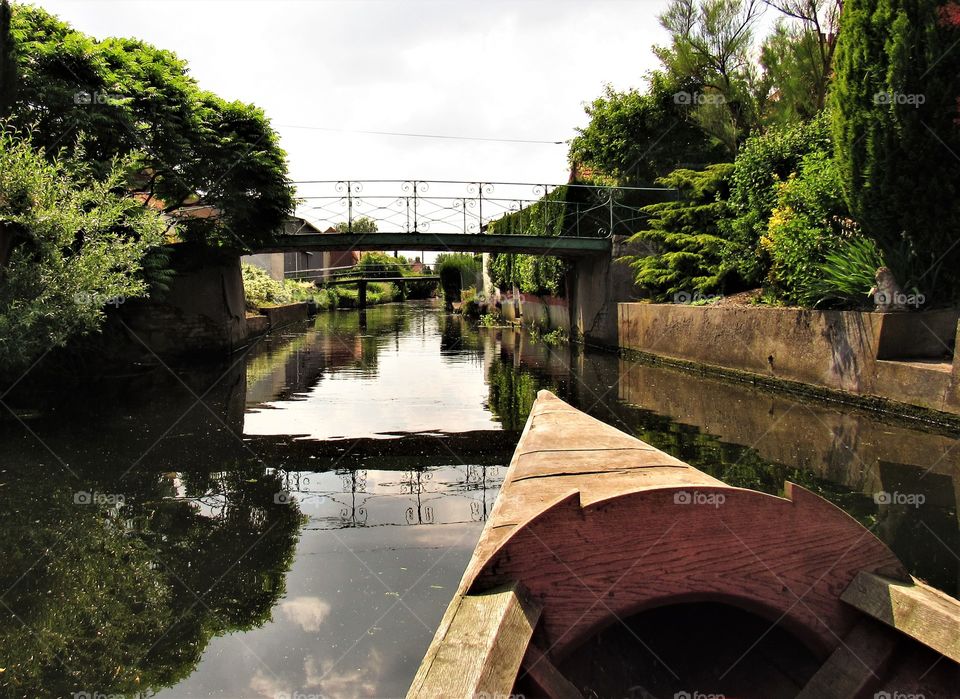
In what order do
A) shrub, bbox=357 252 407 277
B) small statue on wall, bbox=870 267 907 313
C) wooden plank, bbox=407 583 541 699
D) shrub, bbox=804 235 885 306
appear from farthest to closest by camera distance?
shrub, bbox=357 252 407 277 < shrub, bbox=804 235 885 306 < small statue on wall, bbox=870 267 907 313 < wooden plank, bbox=407 583 541 699

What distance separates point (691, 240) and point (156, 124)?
33.8ft

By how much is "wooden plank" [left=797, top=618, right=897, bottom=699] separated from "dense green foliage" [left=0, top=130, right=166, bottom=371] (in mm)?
7740

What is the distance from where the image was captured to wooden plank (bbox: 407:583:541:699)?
5.13ft

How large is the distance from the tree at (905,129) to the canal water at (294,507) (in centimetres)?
203

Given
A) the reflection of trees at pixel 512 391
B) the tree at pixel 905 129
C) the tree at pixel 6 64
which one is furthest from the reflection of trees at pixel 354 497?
the tree at pixel 6 64

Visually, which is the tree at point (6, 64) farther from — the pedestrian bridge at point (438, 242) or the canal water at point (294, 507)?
the pedestrian bridge at point (438, 242)

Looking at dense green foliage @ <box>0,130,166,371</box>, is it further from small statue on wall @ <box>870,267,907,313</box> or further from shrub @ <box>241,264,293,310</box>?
shrub @ <box>241,264,293,310</box>

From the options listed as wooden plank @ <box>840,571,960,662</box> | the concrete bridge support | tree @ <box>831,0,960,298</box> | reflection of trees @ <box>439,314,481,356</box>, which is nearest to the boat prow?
wooden plank @ <box>840,571,960,662</box>

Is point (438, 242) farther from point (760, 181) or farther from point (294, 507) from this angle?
point (294, 507)

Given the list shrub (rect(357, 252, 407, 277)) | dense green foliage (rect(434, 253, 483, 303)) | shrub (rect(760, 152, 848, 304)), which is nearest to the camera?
shrub (rect(760, 152, 848, 304))

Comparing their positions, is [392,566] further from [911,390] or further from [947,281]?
[947,281]

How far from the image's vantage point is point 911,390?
720 cm

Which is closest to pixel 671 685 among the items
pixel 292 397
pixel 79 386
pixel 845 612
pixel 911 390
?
pixel 845 612

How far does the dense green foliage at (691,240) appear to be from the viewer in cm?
1294
